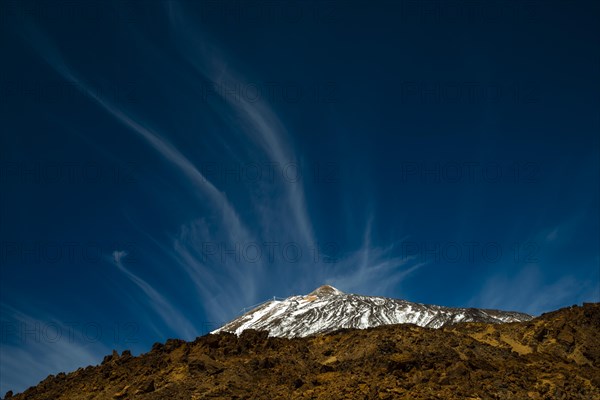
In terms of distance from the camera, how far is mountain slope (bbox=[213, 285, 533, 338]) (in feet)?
195

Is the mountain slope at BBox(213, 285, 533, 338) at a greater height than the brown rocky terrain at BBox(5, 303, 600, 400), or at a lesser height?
greater

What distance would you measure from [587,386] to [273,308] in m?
67.3

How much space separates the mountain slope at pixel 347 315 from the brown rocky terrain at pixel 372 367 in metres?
39.8

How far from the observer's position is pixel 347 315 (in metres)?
64.5

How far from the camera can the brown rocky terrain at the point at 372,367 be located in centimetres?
1122

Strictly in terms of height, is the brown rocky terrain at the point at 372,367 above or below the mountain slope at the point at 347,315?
below

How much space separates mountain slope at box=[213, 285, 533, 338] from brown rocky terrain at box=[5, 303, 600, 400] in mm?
39796

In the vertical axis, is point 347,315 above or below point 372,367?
above

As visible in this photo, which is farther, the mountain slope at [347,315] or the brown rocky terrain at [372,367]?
the mountain slope at [347,315]

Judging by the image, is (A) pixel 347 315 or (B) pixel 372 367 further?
(A) pixel 347 315

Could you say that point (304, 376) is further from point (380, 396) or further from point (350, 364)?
point (380, 396)

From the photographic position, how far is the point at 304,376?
13094mm

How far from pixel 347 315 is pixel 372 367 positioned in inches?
2116

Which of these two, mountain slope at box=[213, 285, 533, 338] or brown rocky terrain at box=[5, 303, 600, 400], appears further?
mountain slope at box=[213, 285, 533, 338]
